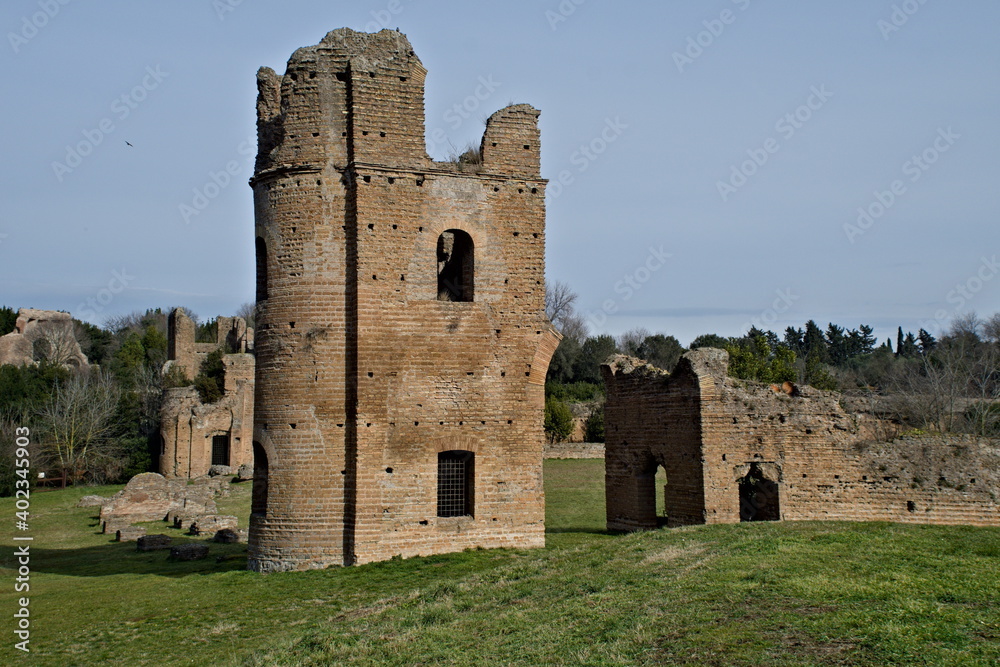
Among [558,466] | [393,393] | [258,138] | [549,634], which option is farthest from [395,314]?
[558,466]

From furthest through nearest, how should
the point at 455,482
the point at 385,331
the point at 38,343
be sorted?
the point at 38,343, the point at 455,482, the point at 385,331

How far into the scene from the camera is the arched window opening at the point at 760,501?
629 inches

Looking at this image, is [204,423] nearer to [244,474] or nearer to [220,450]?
[220,450]

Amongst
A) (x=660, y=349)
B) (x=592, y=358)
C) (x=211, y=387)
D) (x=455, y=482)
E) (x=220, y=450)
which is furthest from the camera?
(x=660, y=349)

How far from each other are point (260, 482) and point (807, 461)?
30.9ft

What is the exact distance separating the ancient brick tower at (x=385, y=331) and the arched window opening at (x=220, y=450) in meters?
26.2

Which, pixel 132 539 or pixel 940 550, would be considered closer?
pixel 940 550

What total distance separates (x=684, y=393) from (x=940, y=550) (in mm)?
6114

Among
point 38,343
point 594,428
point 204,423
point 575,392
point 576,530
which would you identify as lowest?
point 576,530

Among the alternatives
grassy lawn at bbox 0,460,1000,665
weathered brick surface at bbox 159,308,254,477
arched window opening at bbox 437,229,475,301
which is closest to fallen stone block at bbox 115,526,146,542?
grassy lawn at bbox 0,460,1000,665

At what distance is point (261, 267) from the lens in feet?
51.6

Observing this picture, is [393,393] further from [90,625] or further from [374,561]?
[90,625]

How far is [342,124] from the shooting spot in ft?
49.3

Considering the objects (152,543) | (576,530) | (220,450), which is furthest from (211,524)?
(220,450)
